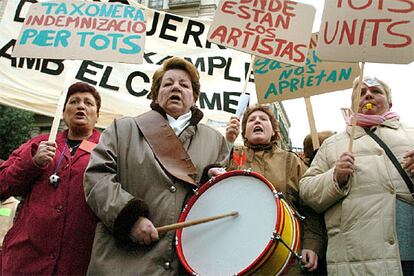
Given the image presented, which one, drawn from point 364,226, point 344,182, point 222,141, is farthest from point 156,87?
point 364,226

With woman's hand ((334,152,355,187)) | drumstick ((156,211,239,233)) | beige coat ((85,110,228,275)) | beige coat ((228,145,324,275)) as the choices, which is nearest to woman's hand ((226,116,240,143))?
beige coat ((228,145,324,275))

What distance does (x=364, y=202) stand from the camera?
7.59 feet

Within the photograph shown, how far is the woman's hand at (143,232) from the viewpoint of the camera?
6.55ft

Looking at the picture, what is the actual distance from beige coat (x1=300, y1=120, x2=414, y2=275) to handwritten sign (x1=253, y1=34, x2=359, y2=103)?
130 cm

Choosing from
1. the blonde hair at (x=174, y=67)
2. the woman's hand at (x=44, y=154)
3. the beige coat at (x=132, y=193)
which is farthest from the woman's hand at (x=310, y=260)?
the woman's hand at (x=44, y=154)

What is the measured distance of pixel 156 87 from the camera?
2709mm

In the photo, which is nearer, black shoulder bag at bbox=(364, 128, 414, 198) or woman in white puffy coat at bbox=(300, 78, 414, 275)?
woman in white puffy coat at bbox=(300, 78, 414, 275)

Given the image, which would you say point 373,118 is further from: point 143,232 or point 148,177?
point 143,232

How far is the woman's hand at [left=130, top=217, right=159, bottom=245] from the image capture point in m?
2.00

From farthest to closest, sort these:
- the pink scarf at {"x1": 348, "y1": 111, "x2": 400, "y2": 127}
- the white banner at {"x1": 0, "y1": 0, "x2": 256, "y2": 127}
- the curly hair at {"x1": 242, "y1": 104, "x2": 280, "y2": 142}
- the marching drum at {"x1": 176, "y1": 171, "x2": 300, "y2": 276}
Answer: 1. the white banner at {"x1": 0, "y1": 0, "x2": 256, "y2": 127}
2. the curly hair at {"x1": 242, "y1": 104, "x2": 280, "y2": 142}
3. the pink scarf at {"x1": 348, "y1": 111, "x2": 400, "y2": 127}
4. the marching drum at {"x1": 176, "y1": 171, "x2": 300, "y2": 276}

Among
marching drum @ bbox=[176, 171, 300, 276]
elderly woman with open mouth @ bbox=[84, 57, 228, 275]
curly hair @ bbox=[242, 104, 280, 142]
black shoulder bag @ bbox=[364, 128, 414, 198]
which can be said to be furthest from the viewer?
curly hair @ bbox=[242, 104, 280, 142]

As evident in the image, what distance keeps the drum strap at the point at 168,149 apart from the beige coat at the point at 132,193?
3cm

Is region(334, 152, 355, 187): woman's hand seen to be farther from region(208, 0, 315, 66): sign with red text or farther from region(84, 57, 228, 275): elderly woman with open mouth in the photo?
region(208, 0, 315, 66): sign with red text

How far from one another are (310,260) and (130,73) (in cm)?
347
